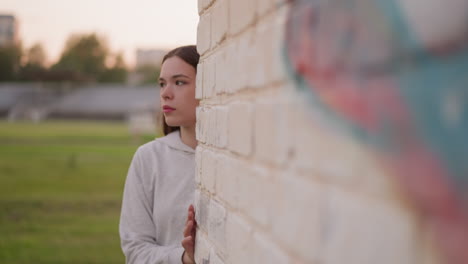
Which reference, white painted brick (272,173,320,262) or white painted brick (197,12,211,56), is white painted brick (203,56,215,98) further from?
white painted brick (272,173,320,262)

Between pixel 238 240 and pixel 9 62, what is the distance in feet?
307

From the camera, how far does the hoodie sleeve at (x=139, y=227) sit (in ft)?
8.48

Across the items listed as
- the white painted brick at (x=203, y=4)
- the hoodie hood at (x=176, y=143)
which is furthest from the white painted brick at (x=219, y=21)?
the hoodie hood at (x=176, y=143)

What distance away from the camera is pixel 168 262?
253 cm

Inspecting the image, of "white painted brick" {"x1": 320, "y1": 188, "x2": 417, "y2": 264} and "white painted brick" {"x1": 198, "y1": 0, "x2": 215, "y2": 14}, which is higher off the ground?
"white painted brick" {"x1": 198, "y1": 0, "x2": 215, "y2": 14}

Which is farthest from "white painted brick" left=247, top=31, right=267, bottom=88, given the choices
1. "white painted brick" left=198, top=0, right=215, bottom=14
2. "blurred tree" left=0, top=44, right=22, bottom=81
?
"blurred tree" left=0, top=44, right=22, bottom=81

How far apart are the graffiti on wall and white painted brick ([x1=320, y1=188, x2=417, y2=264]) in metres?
0.05

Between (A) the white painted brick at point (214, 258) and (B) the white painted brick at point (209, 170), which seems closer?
(A) the white painted brick at point (214, 258)

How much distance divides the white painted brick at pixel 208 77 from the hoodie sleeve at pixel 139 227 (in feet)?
2.39

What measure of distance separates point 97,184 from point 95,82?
80.0 m

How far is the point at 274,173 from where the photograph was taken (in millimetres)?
1302

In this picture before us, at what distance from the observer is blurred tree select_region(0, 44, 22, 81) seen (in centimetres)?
8738

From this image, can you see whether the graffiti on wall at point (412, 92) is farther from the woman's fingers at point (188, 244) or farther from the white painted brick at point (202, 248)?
the woman's fingers at point (188, 244)

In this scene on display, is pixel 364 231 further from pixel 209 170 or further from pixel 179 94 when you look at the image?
pixel 179 94
